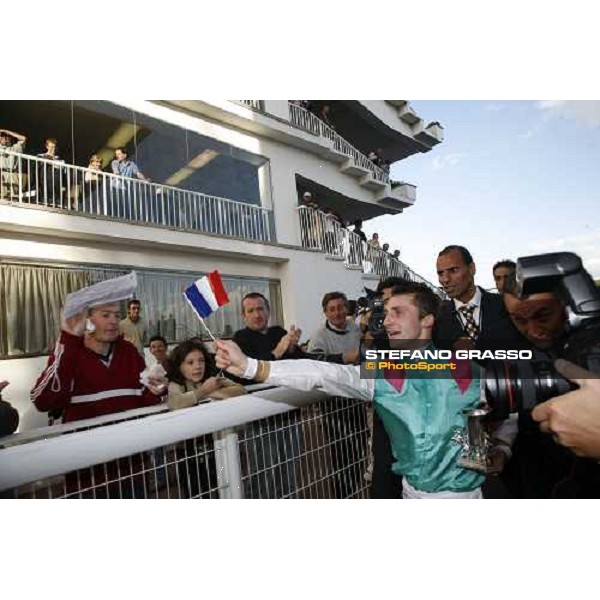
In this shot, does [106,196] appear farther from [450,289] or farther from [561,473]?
[561,473]

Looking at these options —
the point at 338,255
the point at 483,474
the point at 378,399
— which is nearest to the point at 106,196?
the point at 338,255

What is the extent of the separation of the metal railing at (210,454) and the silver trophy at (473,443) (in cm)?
52

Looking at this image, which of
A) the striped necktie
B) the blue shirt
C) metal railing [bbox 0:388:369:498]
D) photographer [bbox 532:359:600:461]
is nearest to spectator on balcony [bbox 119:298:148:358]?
metal railing [bbox 0:388:369:498]

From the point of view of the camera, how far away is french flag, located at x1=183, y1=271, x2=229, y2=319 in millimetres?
1731

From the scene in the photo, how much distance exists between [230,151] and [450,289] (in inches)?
43.1

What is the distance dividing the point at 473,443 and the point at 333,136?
1.43 meters

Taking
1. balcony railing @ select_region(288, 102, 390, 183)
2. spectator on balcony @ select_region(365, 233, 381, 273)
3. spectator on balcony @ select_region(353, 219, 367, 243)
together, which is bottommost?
spectator on balcony @ select_region(365, 233, 381, 273)

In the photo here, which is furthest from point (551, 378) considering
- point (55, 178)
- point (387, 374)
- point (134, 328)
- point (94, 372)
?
point (55, 178)

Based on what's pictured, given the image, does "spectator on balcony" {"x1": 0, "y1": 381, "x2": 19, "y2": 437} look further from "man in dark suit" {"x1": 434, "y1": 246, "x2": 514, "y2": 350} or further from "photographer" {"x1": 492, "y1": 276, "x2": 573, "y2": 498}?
"photographer" {"x1": 492, "y1": 276, "x2": 573, "y2": 498}

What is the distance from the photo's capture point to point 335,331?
1.80 m

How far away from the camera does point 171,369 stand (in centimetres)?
172

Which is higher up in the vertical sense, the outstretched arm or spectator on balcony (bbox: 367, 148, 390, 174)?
spectator on balcony (bbox: 367, 148, 390, 174)

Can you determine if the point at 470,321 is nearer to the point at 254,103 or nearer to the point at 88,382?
the point at 254,103

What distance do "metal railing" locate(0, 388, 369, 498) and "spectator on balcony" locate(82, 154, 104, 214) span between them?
2.64 feet
